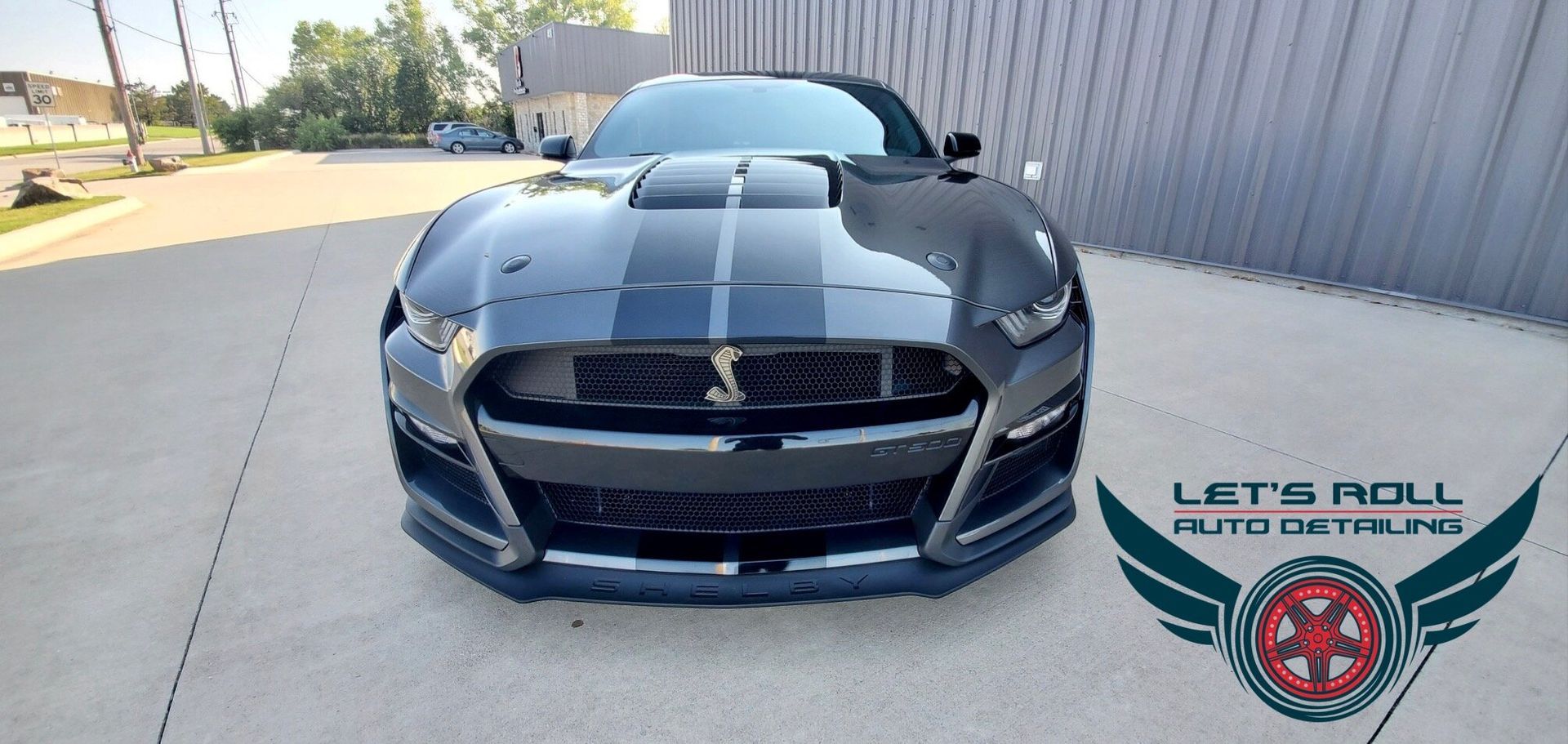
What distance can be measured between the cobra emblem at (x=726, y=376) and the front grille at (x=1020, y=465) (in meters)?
0.54

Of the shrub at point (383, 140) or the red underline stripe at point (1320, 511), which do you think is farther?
the shrub at point (383, 140)

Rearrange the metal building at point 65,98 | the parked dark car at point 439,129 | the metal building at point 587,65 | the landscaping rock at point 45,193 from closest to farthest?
the landscaping rock at point 45,193 → the metal building at point 587,65 → the parked dark car at point 439,129 → the metal building at point 65,98

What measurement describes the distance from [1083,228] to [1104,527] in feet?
16.1

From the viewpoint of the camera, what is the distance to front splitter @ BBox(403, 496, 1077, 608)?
1.26 metres

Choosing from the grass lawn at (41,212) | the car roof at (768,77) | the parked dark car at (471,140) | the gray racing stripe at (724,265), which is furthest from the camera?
the parked dark car at (471,140)

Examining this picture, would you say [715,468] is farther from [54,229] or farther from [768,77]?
[54,229]

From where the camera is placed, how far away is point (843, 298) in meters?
1.24

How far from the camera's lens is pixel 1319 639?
141cm

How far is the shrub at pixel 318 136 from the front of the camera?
35.2 metres

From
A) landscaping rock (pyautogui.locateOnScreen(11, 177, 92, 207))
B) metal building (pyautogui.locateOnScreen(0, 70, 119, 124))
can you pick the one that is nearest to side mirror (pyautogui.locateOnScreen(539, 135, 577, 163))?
landscaping rock (pyautogui.locateOnScreen(11, 177, 92, 207))

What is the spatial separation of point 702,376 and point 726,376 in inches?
2.3

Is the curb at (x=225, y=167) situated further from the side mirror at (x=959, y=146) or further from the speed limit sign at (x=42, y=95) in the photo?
the side mirror at (x=959, y=146)

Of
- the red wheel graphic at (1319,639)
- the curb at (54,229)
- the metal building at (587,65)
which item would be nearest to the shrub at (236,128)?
the metal building at (587,65)

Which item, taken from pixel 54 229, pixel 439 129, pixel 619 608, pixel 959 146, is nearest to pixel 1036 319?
pixel 619 608
